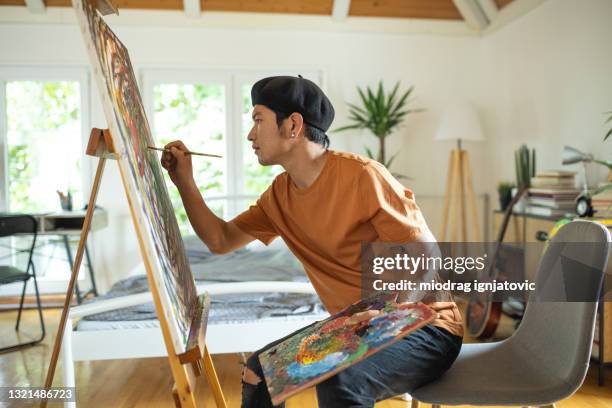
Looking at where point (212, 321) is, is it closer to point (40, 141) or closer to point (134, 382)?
point (134, 382)

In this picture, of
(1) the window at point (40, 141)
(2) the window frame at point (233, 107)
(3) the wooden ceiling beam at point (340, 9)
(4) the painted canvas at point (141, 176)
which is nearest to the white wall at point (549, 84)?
(3) the wooden ceiling beam at point (340, 9)

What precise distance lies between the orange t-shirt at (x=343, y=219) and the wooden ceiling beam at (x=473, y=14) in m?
3.97

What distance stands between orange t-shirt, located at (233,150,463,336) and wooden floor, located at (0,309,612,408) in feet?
4.14

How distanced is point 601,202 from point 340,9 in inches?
115

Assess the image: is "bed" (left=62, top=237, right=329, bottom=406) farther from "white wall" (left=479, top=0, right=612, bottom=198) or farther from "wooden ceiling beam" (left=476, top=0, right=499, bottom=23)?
"wooden ceiling beam" (left=476, top=0, right=499, bottom=23)

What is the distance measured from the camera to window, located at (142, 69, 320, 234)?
4988 mm

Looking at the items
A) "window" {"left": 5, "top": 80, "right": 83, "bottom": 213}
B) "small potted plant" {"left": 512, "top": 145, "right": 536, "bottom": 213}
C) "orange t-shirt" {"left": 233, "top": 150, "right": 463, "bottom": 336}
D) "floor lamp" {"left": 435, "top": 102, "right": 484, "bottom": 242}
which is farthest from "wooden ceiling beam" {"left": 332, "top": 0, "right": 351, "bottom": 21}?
"orange t-shirt" {"left": 233, "top": 150, "right": 463, "bottom": 336}

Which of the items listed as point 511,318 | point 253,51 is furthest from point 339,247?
point 253,51

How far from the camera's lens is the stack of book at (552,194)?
3461 mm

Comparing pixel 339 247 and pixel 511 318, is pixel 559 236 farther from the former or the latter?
pixel 511 318

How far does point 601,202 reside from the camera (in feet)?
9.75

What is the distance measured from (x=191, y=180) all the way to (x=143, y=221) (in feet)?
1.62

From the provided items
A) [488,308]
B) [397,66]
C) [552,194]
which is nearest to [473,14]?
[397,66]

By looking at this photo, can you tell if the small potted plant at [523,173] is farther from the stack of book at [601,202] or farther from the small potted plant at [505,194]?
the stack of book at [601,202]
